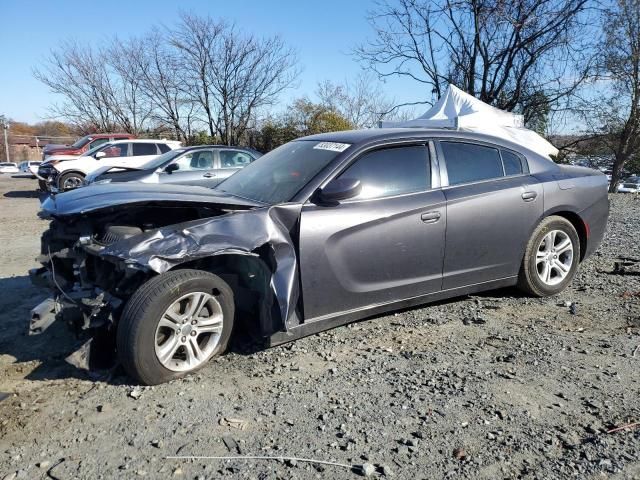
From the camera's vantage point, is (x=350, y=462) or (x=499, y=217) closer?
(x=350, y=462)

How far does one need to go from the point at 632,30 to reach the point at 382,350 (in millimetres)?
26325

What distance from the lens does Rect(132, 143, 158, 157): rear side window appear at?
1545cm

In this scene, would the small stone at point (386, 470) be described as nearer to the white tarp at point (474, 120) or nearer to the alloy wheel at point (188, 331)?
A: the alloy wheel at point (188, 331)

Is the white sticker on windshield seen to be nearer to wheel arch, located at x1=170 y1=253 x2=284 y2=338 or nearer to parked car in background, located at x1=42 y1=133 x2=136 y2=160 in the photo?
wheel arch, located at x1=170 y1=253 x2=284 y2=338

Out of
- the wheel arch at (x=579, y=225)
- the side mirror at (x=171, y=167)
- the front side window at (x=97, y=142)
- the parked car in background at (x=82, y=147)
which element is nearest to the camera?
the wheel arch at (x=579, y=225)

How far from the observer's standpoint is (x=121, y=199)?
3.20 metres

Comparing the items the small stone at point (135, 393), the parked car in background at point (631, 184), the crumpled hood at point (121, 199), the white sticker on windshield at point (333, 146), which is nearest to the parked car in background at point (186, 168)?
the white sticker on windshield at point (333, 146)

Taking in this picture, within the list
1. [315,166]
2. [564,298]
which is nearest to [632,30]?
[564,298]

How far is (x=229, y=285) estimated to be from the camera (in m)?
3.41

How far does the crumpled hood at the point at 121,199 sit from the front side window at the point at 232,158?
7985 mm

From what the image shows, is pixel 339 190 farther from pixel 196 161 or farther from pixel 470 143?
pixel 196 161

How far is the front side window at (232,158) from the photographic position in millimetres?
11633

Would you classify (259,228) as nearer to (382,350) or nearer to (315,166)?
(315,166)

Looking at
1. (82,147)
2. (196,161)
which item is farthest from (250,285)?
(82,147)
